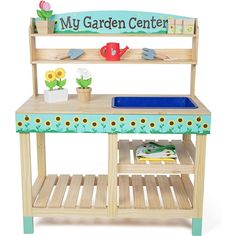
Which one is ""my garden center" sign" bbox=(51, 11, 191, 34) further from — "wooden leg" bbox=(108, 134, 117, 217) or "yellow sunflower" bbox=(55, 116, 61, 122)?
"wooden leg" bbox=(108, 134, 117, 217)

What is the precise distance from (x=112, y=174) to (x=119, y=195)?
1.63ft

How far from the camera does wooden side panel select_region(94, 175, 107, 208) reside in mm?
4059

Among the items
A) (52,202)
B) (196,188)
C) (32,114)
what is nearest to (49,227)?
(52,202)

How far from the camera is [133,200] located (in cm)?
420

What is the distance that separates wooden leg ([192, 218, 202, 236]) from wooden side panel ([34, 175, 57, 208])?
1.30 meters

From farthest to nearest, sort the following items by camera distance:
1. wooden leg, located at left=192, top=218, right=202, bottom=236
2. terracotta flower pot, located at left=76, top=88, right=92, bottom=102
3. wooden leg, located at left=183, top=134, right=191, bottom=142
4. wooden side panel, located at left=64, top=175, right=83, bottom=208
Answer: wooden leg, located at left=183, top=134, right=191, bottom=142 < terracotta flower pot, located at left=76, top=88, right=92, bottom=102 < wooden side panel, located at left=64, top=175, right=83, bottom=208 < wooden leg, located at left=192, top=218, right=202, bottom=236

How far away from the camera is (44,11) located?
421 centimetres

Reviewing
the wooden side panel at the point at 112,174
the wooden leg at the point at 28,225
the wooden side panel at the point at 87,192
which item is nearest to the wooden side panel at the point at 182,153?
the wooden side panel at the point at 112,174

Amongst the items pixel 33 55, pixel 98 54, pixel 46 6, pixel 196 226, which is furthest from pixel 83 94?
pixel 196 226

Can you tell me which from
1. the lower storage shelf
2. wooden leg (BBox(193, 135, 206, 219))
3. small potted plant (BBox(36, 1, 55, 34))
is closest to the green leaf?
small potted plant (BBox(36, 1, 55, 34))

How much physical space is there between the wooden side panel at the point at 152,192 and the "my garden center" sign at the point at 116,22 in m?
1.49

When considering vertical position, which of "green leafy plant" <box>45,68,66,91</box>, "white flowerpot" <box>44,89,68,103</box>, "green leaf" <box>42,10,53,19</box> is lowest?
"white flowerpot" <box>44,89,68,103</box>

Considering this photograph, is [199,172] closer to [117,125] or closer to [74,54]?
[117,125]

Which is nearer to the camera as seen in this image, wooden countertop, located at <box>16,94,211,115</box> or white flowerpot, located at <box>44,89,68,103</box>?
wooden countertop, located at <box>16,94,211,115</box>
